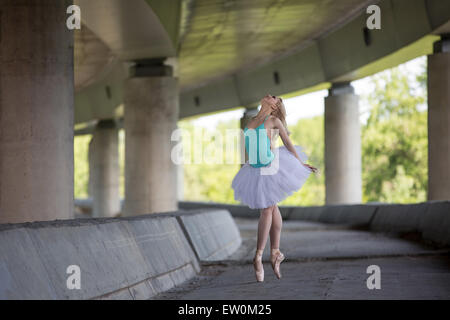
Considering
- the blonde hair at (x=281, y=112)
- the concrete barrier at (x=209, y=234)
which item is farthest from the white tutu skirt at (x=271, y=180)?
the concrete barrier at (x=209, y=234)

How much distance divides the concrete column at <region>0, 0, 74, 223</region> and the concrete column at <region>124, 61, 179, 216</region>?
57.0 feet

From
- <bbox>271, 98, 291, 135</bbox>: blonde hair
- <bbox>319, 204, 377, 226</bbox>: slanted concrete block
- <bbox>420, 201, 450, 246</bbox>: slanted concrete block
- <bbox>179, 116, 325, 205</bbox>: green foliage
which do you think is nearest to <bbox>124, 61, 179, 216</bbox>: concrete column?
<bbox>319, 204, 377, 226</bbox>: slanted concrete block

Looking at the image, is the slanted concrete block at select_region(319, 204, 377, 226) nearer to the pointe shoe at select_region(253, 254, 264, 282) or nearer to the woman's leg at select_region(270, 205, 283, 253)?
the pointe shoe at select_region(253, 254, 264, 282)

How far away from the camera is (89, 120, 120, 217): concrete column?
63.0 m

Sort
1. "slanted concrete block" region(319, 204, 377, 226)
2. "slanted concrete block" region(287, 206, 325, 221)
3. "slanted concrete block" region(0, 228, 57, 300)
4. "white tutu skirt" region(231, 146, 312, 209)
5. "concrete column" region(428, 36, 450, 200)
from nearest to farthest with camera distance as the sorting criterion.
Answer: "slanted concrete block" region(0, 228, 57, 300), "white tutu skirt" region(231, 146, 312, 209), "slanted concrete block" region(319, 204, 377, 226), "concrete column" region(428, 36, 450, 200), "slanted concrete block" region(287, 206, 325, 221)

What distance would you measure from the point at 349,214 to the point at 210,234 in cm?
1582

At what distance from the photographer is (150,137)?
32344 mm

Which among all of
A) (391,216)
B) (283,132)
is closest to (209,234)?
(283,132)

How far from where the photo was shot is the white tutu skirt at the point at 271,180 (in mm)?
9594

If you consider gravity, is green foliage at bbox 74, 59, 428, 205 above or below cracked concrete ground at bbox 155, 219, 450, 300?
above

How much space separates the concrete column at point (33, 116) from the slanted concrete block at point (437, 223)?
684cm

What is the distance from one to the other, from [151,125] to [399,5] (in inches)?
385
